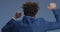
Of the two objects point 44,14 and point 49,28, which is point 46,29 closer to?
point 49,28

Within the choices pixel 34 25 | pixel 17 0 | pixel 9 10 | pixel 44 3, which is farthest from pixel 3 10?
pixel 34 25

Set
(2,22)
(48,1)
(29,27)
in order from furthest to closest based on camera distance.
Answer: (48,1) < (2,22) < (29,27)

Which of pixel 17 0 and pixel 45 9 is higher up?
pixel 17 0

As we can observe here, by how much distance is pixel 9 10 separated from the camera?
130 inches

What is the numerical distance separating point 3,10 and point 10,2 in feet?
0.69

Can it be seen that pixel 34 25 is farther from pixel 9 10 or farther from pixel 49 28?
pixel 9 10

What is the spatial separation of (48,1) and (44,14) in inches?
11.4

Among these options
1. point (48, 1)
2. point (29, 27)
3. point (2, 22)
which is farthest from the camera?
point (48, 1)

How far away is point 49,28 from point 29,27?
18 centimetres

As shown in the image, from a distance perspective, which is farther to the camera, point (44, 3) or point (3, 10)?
point (44, 3)

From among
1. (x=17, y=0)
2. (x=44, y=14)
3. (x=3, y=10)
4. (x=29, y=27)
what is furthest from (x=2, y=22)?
(x=29, y=27)

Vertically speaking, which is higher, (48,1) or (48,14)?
(48,1)

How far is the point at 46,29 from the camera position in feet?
4.88

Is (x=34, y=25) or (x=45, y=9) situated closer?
(x=34, y=25)
